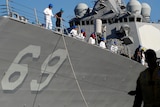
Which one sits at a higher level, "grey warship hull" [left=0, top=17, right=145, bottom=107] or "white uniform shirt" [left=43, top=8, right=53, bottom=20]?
"white uniform shirt" [left=43, top=8, right=53, bottom=20]

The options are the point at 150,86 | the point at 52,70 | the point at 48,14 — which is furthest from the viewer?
the point at 48,14

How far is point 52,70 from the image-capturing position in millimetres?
8758

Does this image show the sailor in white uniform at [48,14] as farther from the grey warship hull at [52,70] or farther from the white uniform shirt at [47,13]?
the grey warship hull at [52,70]

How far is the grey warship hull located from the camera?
774 cm

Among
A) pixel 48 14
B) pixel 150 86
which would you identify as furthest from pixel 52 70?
pixel 150 86

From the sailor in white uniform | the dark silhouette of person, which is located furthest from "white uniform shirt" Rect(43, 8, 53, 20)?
the dark silhouette of person

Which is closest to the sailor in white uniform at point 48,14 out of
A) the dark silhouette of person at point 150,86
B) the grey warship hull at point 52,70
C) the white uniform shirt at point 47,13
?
the white uniform shirt at point 47,13

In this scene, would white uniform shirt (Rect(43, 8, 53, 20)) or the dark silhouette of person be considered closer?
the dark silhouette of person

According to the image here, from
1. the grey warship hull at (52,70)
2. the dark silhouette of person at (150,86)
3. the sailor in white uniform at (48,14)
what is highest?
the sailor in white uniform at (48,14)

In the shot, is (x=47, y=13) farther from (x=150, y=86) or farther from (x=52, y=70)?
(x=150, y=86)

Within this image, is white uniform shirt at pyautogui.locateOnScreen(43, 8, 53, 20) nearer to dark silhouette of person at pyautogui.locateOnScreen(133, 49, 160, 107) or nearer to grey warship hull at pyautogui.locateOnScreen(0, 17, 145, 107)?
grey warship hull at pyautogui.locateOnScreen(0, 17, 145, 107)

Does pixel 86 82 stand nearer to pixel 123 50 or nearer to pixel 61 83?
pixel 61 83

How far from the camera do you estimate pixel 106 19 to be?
54.4 feet

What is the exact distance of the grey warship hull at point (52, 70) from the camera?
7.74m
